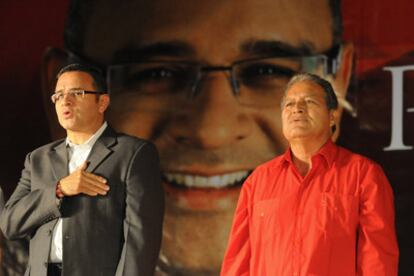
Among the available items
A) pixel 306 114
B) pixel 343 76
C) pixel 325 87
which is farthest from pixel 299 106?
pixel 343 76

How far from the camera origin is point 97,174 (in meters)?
2.99

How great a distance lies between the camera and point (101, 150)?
304cm

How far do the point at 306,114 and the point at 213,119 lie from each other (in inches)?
46.4

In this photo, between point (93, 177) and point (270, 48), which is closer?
point (93, 177)

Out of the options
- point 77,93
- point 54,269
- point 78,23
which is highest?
point 78,23

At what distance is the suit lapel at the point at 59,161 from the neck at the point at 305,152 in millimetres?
862

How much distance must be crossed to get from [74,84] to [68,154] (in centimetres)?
27

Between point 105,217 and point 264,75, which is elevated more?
point 264,75

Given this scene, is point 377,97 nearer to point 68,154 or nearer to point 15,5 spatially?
point 68,154

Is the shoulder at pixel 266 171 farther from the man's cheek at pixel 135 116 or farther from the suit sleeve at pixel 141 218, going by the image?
the man's cheek at pixel 135 116

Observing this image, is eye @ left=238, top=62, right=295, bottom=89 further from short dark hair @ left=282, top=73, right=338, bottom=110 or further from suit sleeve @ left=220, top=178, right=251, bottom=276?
suit sleeve @ left=220, top=178, right=251, bottom=276

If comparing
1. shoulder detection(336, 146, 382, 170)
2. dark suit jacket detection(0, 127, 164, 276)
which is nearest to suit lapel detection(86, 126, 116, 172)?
dark suit jacket detection(0, 127, 164, 276)

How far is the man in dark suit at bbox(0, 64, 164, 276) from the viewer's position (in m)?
2.90

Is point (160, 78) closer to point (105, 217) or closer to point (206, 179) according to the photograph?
point (206, 179)
